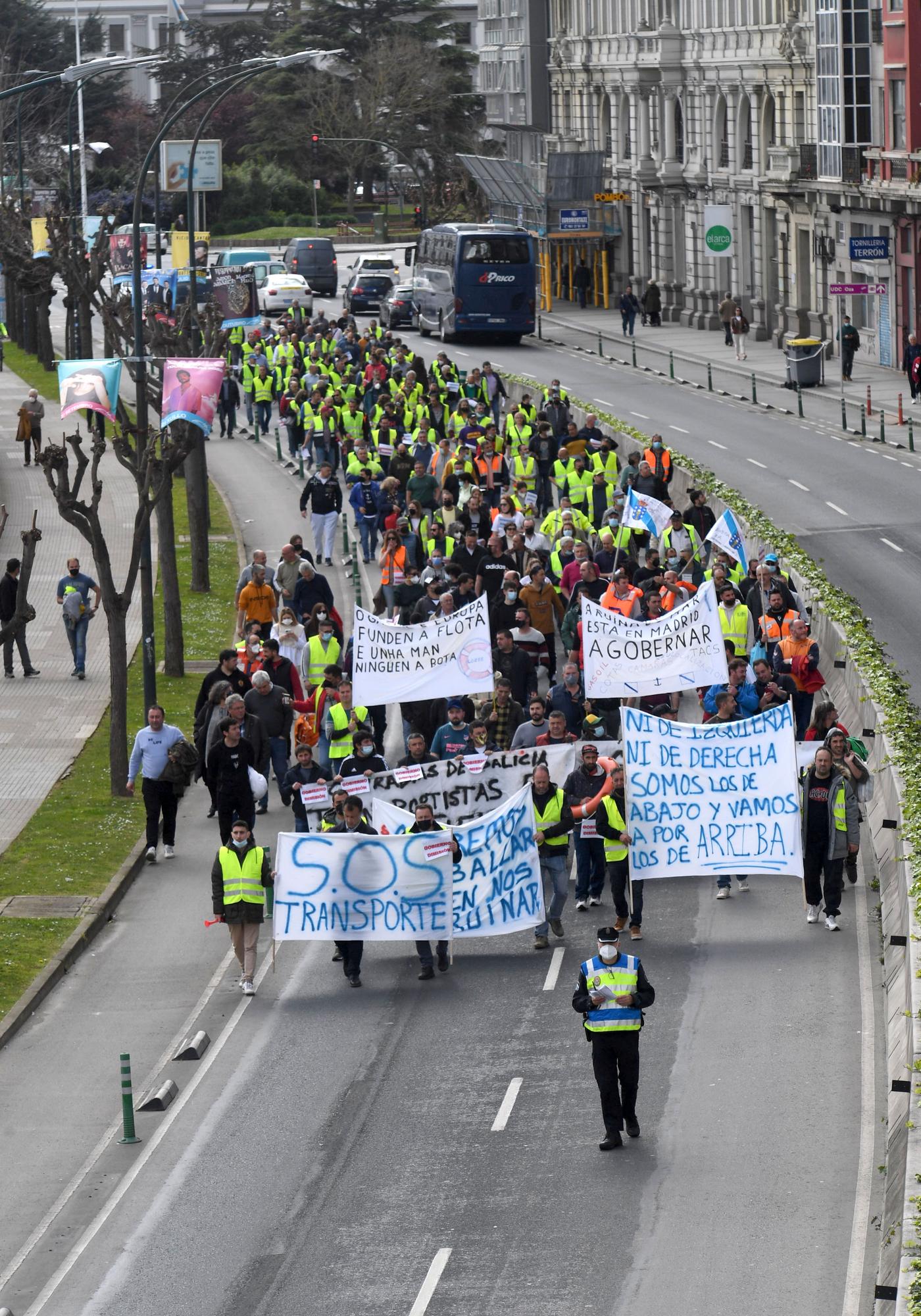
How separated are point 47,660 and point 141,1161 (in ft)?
57.4

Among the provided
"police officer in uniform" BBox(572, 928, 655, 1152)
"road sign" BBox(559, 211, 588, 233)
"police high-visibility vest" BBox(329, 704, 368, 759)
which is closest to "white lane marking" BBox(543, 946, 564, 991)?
"police officer in uniform" BBox(572, 928, 655, 1152)

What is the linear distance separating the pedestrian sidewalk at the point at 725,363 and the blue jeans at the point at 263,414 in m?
11.1

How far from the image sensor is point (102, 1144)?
Result: 51.3 ft

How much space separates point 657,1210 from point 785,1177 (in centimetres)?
86

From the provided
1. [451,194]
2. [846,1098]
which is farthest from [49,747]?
[451,194]

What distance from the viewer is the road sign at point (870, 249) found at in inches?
2143

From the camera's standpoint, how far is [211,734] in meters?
21.9

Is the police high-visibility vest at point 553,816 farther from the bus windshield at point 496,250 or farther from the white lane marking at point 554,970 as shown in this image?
the bus windshield at point 496,250

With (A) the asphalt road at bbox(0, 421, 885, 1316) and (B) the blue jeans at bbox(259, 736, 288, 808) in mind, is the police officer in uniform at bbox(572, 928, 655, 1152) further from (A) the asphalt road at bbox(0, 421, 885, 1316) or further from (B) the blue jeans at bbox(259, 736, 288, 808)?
(B) the blue jeans at bbox(259, 736, 288, 808)

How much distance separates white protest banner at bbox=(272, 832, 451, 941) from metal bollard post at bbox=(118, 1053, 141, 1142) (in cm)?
299

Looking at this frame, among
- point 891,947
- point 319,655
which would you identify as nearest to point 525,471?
point 319,655

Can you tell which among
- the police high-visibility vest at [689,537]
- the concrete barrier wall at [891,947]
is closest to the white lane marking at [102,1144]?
the concrete barrier wall at [891,947]

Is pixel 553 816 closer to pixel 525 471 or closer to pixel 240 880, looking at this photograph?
pixel 240 880

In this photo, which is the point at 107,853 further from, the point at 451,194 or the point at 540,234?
the point at 451,194
